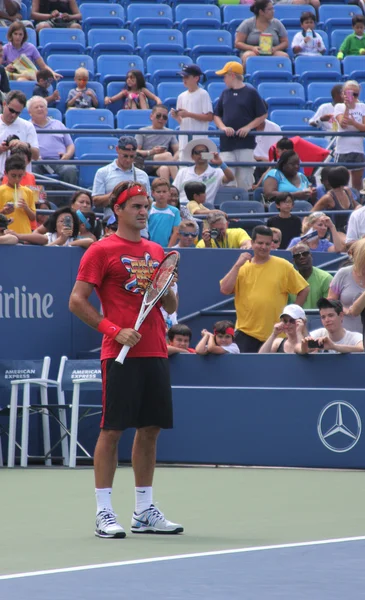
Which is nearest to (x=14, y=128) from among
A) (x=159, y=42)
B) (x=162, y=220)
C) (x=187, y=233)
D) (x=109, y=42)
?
(x=162, y=220)

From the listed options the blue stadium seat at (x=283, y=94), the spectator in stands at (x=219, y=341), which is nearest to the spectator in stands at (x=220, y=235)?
the spectator in stands at (x=219, y=341)

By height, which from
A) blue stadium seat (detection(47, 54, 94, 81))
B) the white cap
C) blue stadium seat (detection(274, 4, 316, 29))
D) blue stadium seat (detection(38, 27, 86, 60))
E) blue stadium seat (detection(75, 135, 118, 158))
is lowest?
the white cap

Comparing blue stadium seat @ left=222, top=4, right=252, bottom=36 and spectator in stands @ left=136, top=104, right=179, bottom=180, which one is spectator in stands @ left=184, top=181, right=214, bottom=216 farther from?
blue stadium seat @ left=222, top=4, right=252, bottom=36

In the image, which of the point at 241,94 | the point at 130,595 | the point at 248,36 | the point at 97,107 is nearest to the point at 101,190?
the point at 241,94

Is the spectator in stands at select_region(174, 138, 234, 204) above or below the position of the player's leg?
above

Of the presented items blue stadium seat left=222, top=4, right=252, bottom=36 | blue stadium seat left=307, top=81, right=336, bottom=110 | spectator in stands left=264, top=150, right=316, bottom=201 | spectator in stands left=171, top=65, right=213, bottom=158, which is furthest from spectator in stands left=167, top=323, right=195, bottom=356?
blue stadium seat left=222, top=4, right=252, bottom=36

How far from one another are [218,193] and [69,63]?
4.40 metres

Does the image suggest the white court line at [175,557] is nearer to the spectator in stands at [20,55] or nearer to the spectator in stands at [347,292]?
the spectator in stands at [347,292]

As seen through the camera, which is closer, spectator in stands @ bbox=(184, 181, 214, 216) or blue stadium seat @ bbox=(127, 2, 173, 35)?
spectator in stands @ bbox=(184, 181, 214, 216)

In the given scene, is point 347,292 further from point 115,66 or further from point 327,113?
point 115,66

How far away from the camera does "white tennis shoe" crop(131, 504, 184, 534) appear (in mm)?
6449

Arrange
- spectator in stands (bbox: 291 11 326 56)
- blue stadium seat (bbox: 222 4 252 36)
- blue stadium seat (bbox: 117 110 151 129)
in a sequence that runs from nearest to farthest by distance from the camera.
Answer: blue stadium seat (bbox: 117 110 151 129), spectator in stands (bbox: 291 11 326 56), blue stadium seat (bbox: 222 4 252 36)

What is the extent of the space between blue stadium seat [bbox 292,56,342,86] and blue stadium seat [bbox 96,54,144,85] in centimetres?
260

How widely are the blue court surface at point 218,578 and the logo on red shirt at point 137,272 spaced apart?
153cm
